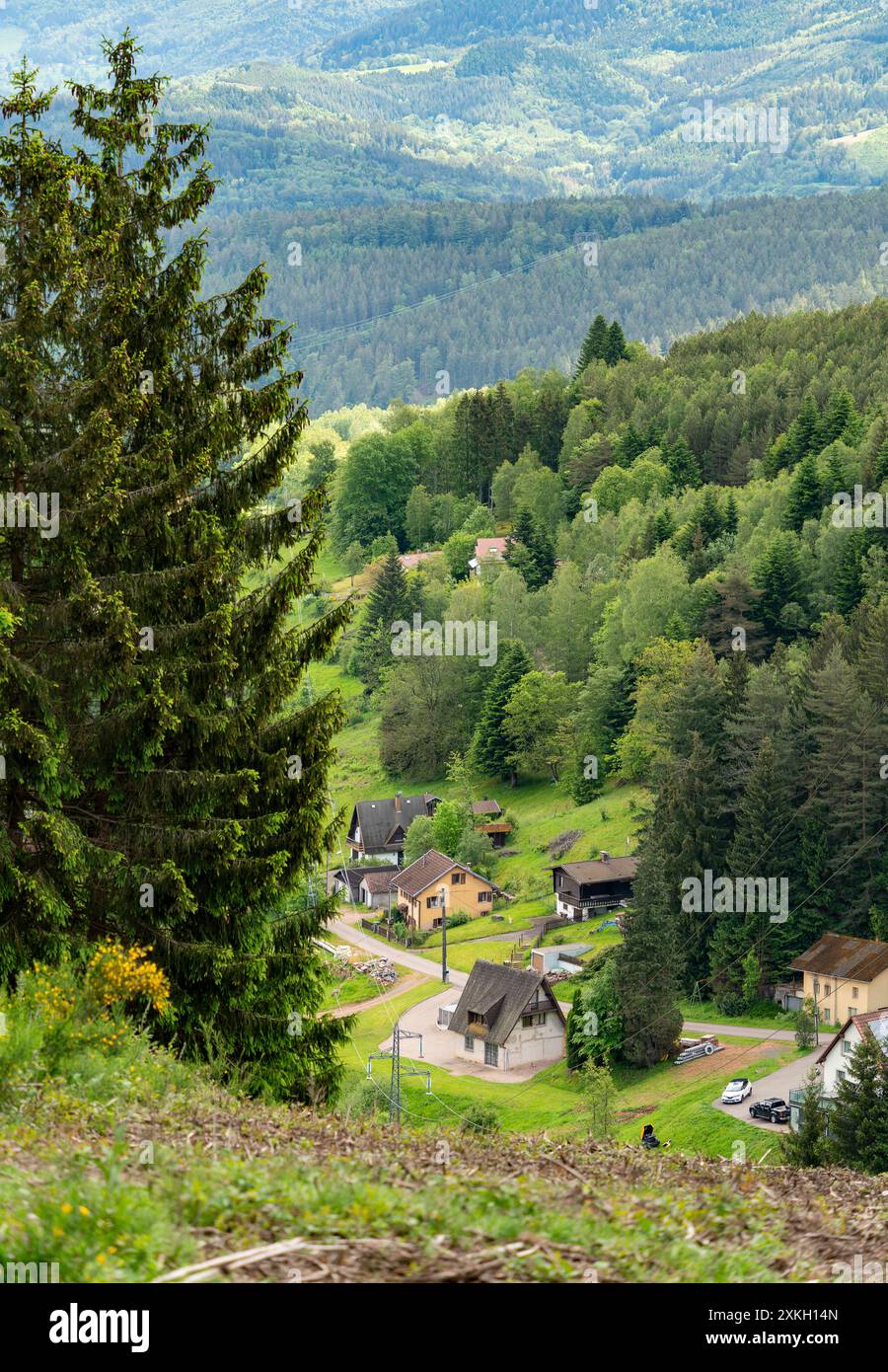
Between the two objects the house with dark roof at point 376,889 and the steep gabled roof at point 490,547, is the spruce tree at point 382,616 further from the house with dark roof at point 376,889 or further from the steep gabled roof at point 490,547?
the house with dark roof at point 376,889

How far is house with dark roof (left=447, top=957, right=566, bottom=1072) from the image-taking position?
190ft

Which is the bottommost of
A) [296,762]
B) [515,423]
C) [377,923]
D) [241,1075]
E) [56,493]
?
[377,923]

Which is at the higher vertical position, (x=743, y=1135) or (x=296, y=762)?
(x=296, y=762)

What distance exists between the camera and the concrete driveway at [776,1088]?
45.7 m

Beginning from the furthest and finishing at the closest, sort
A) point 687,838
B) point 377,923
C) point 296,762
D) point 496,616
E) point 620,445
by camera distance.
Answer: point 620,445 → point 496,616 → point 377,923 → point 687,838 → point 296,762

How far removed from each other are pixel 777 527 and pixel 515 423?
155 feet

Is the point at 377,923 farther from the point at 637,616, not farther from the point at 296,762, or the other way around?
the point at 296,762

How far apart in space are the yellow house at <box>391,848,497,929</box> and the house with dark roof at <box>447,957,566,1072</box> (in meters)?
17.3

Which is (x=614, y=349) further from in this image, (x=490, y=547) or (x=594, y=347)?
(x=490, y=547)

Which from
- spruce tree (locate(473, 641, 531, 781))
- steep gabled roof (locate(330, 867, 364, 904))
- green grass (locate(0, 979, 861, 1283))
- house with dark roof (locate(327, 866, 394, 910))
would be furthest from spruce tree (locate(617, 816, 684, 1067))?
green grass (locate(0, 979, 861, 1283))

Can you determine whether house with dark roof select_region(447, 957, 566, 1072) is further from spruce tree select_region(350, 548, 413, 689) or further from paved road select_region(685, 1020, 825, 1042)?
spruce tree select_region(350, 548, 413, 689)

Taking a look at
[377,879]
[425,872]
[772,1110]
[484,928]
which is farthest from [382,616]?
[772,1110]

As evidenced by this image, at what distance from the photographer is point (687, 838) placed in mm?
66938
